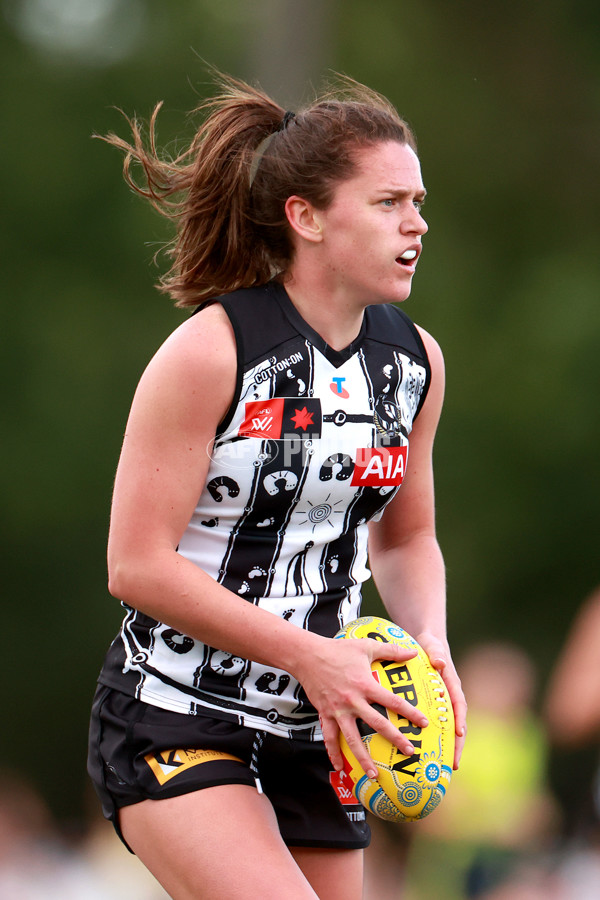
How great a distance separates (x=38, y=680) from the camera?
5871 mm

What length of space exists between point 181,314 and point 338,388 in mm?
3928

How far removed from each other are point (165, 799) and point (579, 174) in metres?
5.33

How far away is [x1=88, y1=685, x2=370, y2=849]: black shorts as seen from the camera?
6.75ft

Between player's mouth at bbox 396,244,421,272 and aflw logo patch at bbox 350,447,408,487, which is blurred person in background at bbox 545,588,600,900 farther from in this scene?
player's mouth at bbox 396,244,421,272

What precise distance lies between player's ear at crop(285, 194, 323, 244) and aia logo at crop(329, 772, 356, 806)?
43.6 inches

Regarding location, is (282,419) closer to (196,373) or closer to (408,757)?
(196,373)

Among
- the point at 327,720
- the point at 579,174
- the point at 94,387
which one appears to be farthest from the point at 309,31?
the point at 327,720

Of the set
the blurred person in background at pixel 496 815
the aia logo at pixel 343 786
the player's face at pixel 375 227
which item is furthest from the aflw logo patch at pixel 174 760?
the blurred person in background at pixel 496 815

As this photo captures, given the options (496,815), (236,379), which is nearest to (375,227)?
(236,379)

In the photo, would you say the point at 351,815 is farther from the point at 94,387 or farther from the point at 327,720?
the point at 94,387

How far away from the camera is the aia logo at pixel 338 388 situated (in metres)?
2.24

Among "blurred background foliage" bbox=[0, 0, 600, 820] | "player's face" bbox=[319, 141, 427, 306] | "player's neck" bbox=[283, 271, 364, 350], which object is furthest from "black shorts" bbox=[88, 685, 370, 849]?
"blurred background foliage" bbox=[0, 0, 600, 820]

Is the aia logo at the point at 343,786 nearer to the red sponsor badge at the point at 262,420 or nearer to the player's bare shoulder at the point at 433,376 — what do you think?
the red sponsor badge at the point at 262,420

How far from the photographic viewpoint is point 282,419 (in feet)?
7.07
